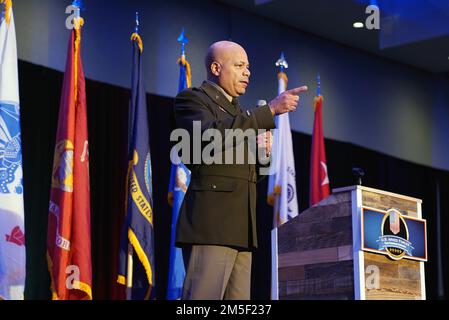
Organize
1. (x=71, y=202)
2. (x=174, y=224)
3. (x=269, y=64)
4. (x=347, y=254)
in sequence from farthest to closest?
(x=269, y=64), (x=174, y=224), (x=71, y=202), (x=347, y=254)

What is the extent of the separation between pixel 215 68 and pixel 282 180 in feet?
13.0

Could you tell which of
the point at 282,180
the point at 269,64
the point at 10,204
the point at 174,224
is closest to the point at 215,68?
the point at 10,204

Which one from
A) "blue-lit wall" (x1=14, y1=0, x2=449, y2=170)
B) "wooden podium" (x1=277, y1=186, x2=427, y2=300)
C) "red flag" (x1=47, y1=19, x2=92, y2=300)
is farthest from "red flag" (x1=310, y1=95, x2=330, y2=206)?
"wooden podium" (x1=277, y1=186, x2=427, y2=300)

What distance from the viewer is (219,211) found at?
98.9 inches

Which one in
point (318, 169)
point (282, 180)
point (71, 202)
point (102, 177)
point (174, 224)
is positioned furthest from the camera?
point (318, 169)

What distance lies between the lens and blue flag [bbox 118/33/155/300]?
5285 mm

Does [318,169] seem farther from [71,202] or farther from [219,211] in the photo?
[219,211]

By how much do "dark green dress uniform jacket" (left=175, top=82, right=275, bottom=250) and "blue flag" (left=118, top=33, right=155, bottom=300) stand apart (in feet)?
9.15

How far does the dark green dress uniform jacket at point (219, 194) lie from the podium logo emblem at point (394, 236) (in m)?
1.41

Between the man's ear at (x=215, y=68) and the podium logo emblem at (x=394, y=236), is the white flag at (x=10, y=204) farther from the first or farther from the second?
the man's ear at (x=215, y=68)

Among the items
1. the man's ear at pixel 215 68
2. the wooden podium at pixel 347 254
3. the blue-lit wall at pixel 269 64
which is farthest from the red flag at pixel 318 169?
the man's ear at pixel 215 68

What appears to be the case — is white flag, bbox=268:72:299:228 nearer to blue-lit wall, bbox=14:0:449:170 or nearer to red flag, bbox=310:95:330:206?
red flag, bbox=310:95:330:206

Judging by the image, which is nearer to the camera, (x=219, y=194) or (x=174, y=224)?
(x=219, y=194)

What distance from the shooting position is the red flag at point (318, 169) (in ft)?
22.7
